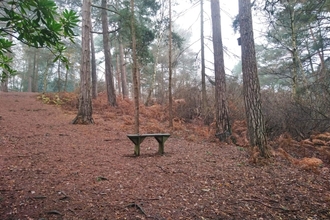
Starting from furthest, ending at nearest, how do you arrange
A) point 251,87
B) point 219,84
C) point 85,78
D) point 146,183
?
point 85,78
point 219,84
point 251,87
point 146,183

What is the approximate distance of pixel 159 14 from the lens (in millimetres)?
13000

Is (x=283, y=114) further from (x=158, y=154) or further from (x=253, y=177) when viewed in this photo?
(x=158, y=154)

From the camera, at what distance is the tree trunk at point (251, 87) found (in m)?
4.69

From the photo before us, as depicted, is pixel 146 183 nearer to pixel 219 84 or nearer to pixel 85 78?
pixel 219 84

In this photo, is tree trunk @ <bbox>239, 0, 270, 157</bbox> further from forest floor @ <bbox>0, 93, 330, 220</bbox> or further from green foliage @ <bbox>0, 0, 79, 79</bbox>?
green foliage @ <bbox>0, 0, 79, 79</bbox>

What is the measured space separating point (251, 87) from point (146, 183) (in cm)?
317

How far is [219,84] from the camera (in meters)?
7.08

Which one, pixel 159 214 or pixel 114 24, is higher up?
pixel 114 24

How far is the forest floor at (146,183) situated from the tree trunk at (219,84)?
1.34 m

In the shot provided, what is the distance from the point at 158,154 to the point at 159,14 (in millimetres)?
10557

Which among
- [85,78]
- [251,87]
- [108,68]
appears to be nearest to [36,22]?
[251,87]

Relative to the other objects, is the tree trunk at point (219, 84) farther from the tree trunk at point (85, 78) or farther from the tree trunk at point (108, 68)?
the tree trunk at point (108, 68)

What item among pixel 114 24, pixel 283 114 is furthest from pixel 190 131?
pixel 114 24

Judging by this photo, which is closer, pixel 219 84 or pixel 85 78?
pixel 219 84
